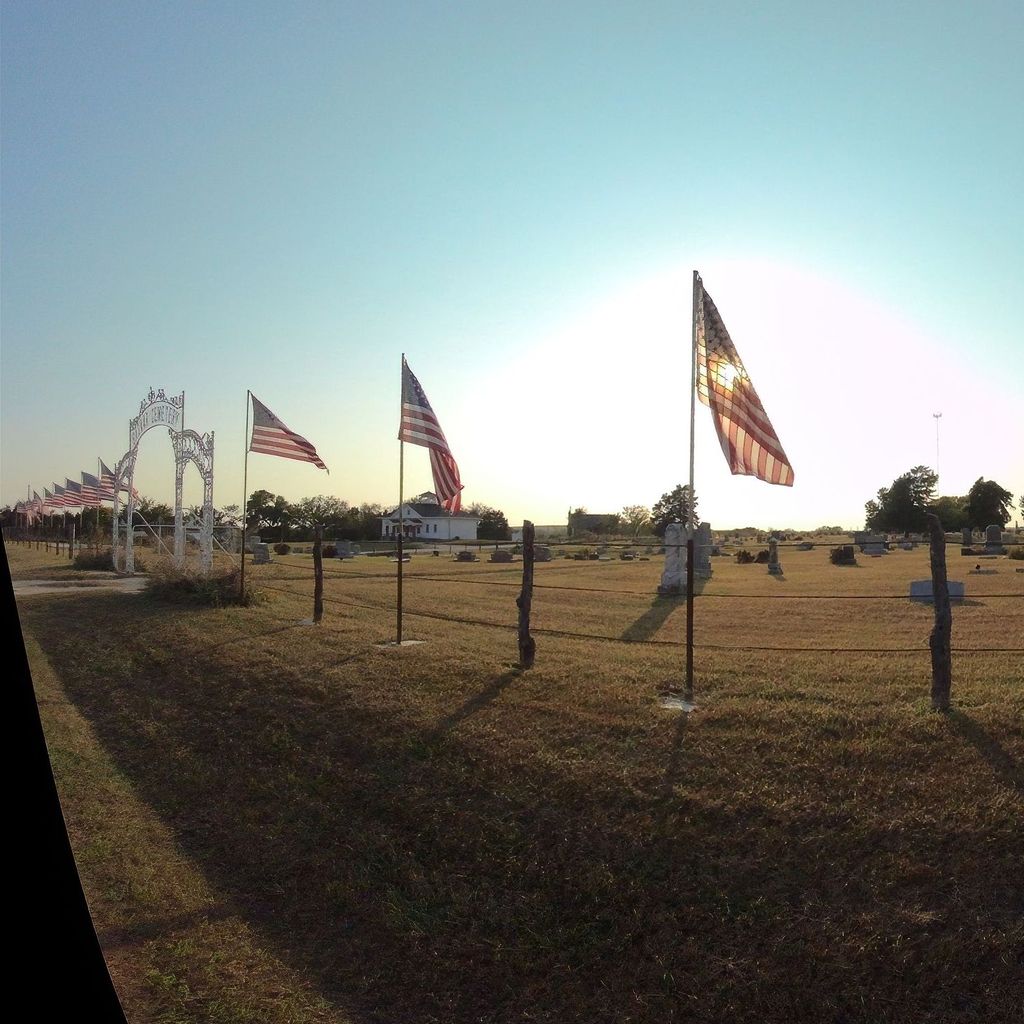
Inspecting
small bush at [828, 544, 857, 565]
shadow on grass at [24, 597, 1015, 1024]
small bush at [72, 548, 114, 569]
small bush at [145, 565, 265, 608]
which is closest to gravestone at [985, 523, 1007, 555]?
small bush at [828, 544, 857, 565]

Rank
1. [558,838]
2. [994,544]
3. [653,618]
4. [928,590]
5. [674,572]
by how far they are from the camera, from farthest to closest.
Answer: [994,544] < [674,572] < [653,618] < [928,590] < [558,838]

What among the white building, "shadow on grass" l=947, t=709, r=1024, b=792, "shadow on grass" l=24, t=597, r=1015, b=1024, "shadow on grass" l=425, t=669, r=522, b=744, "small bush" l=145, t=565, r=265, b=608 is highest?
the white building

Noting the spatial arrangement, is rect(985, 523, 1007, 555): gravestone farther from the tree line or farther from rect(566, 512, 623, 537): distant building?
rect(566, 512, 623, 537): distant building

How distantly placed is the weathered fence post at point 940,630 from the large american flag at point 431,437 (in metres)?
7.14

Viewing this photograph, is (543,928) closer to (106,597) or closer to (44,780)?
(44,780)

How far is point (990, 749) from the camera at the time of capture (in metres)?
6.58

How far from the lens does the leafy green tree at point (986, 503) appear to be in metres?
66.1

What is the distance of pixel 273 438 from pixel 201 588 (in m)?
3.86

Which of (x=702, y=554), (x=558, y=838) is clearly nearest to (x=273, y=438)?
(x=558, y=838)

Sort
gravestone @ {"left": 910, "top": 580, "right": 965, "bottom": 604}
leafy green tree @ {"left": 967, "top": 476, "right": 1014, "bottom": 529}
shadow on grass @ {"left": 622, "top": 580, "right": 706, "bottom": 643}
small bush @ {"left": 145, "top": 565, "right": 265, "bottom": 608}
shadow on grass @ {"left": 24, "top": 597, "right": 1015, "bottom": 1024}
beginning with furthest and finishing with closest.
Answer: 1. leafy green tree @ {"left": 967, "top": 476, "right": 1014, "bottom": 529}
2. small bush @ {"left": 145, "top": 565, "right": 265, "bottom": 608}
3. gravestone @ {"left": 910, "top": 580, "right": 965, "bottom": 604}
4. shadow on grass @ {"left": 622, "top": 580, "right": 706, "bottom": 643}
5. shadow on grass @ {"left": 24, "top": 597, "right": 1015, "bottom": 1024}

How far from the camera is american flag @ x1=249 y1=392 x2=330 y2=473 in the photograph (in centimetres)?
1703

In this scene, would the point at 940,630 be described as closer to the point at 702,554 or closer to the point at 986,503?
the point at 702,554

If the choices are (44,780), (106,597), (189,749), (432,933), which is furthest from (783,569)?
(44,780)

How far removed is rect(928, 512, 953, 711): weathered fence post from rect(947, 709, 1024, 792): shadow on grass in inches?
8.6
